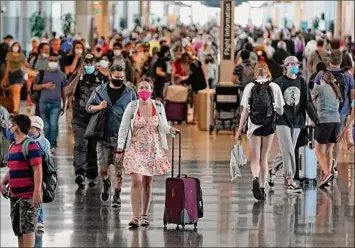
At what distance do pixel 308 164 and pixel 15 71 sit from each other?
11721 millimetres

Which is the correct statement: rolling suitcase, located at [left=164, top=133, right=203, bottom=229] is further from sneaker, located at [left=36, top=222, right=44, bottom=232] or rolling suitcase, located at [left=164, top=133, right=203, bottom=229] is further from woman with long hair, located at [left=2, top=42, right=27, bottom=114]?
woman with long hair, located at [left=2, top=42, right=27, bottom=114]

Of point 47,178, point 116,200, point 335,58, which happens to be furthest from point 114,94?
point 335,58

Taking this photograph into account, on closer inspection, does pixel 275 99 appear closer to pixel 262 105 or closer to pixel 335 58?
pixel 262 105

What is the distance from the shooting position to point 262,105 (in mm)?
16078

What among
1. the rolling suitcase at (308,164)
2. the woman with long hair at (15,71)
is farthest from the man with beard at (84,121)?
the woman with long hair at (15,71)

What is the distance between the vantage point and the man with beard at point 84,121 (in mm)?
16938

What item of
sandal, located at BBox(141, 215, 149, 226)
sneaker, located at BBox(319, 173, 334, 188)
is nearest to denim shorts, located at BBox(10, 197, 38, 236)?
sandal, located at BBox(141, 215, 149, 226)

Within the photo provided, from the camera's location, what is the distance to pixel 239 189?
57.2 feet

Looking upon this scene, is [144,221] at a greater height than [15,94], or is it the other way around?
[15,94]

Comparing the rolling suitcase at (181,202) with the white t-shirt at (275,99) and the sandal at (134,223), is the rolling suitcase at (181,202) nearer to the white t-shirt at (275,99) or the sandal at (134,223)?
the sandal at (134,223)

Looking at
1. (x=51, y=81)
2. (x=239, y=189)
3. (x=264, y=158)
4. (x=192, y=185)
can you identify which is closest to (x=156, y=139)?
(x=192, y=185)

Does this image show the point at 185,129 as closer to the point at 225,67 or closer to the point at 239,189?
the point at 225,67

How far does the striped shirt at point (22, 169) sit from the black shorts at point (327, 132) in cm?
693

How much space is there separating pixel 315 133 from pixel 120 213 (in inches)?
157
